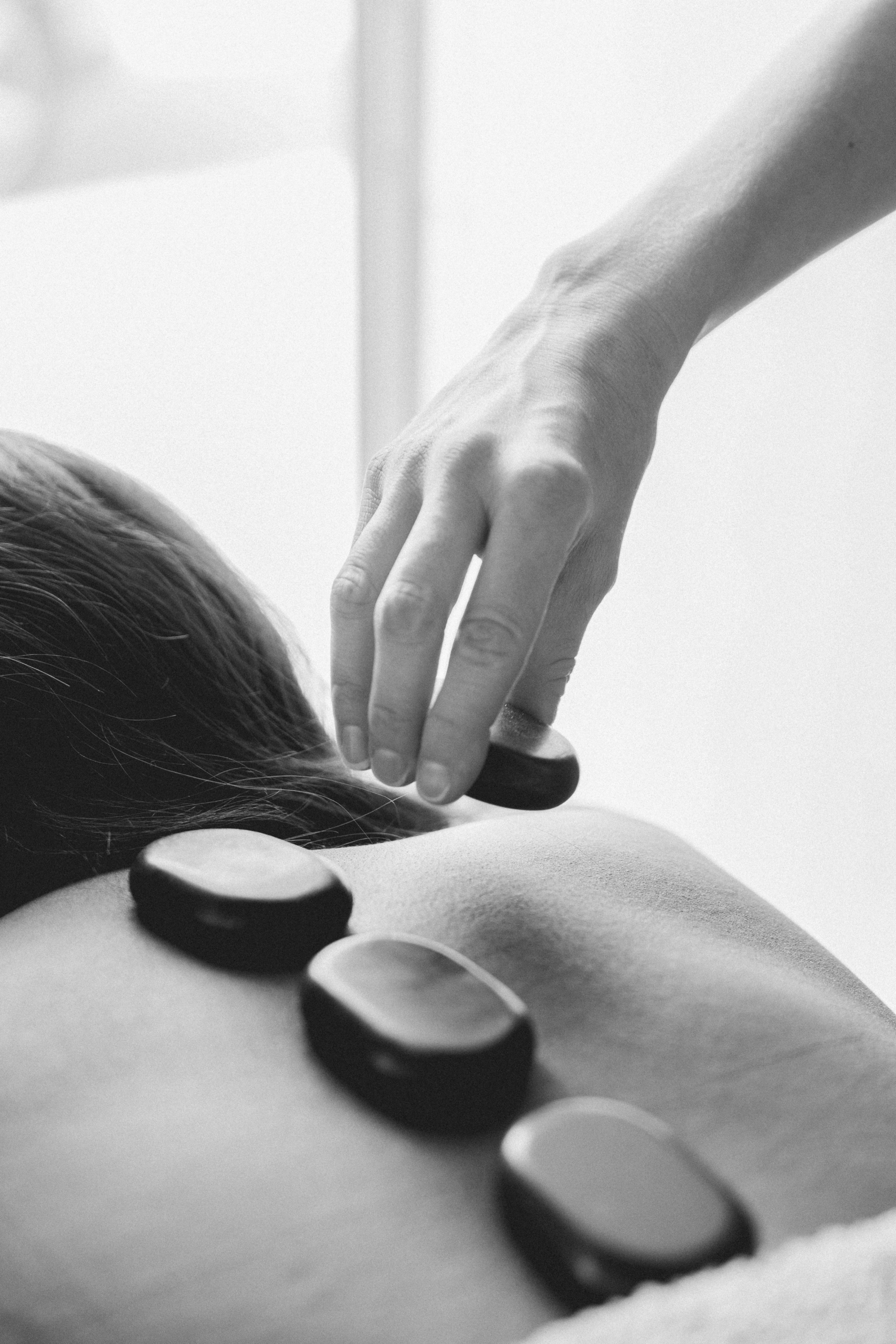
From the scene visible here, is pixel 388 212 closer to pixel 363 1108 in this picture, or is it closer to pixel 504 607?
pixel 504 607

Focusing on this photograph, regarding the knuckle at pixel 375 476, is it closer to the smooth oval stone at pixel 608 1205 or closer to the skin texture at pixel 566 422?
the skin texture at pixel 566 422

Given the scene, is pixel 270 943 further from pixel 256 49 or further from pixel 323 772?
pixel 256 49

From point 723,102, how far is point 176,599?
1.24 m

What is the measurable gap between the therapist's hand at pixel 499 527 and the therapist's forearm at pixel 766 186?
1.4 inches

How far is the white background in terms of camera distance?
1.61 m

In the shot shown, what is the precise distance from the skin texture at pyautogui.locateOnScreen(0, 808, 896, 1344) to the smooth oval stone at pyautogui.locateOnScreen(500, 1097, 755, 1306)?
0.07ft

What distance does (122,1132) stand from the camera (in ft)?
1.70

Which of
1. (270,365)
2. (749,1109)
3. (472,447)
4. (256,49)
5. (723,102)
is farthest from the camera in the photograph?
(270,365)

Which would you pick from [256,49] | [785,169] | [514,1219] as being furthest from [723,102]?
[514,1219]

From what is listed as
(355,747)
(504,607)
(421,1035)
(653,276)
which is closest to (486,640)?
(504,607)

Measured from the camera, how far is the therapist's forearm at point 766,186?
0.93 m

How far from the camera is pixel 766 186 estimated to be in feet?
3.15

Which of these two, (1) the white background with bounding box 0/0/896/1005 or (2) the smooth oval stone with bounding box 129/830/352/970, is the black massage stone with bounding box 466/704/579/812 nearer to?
(2) the smooth oval stone with bounding box 129/830/352/970

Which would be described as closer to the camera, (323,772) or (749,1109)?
(749,1109)
